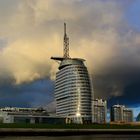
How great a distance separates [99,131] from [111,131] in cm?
532

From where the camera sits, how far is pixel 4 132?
139 m

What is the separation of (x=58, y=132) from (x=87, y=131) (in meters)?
17.2

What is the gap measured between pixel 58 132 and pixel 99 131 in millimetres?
24771

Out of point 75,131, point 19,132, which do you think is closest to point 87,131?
point 75,131

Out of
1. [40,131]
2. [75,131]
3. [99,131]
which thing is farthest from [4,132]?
[99,131]

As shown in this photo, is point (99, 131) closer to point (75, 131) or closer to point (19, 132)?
point (75, 131)

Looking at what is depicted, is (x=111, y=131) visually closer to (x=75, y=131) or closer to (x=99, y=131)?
(x=99, y=131)

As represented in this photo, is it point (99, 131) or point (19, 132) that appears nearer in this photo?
point (19, 132)

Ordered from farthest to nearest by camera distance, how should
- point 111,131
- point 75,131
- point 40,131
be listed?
point 111,131 < point 75,131 < point 40,131

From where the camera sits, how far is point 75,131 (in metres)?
167

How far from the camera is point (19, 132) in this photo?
14325cm

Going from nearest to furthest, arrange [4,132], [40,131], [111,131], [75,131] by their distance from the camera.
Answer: [4,132]
[40,131]
[75,131]
[111,131]

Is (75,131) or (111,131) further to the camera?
(111,131)

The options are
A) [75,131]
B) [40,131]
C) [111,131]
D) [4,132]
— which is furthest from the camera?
[111,131]
